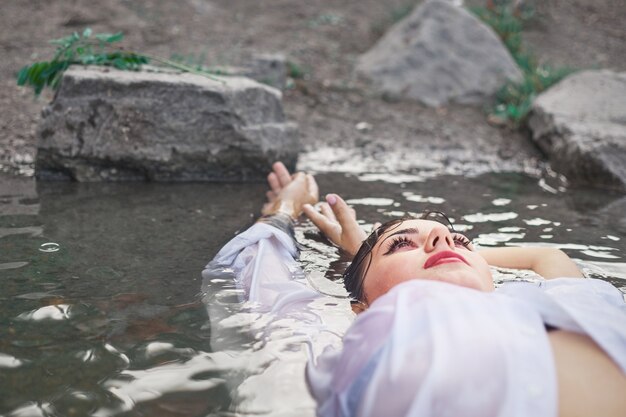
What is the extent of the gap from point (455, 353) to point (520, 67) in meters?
6.58

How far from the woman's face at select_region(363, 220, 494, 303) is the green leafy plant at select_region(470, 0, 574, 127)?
4152 mm

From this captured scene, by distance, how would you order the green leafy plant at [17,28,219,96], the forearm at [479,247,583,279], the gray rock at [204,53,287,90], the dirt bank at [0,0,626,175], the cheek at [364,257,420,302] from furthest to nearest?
the gray rock at [204,53,287,90], the dirt bank at [0,0,626,175], the green leafy plant at [17,28,219,96], the forearm at [479,247,583,279], the cheek at [364,257,420,302]

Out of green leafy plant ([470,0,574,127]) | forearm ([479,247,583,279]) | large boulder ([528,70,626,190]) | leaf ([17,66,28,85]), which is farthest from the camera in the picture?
green leafy plant ([470,0,574,127])

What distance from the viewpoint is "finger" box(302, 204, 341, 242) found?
3.61m

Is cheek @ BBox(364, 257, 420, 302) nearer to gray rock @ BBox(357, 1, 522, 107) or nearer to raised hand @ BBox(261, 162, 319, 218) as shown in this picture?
raised hand @ BBox(261, 162, 319, 218)

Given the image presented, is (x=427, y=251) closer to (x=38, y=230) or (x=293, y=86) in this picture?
(x=38, y=230)

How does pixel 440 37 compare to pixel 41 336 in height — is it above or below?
above

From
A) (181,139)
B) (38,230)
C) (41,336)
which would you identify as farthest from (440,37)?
(41,336)

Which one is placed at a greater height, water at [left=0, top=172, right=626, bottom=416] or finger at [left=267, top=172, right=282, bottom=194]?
finger at [left=267, top=172, right=282, bottom=194]

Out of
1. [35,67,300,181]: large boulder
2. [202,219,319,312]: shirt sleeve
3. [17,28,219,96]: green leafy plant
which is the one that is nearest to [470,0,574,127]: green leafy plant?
[35,67,300,181]: large boulder

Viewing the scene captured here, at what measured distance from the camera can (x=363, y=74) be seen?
7211 mm

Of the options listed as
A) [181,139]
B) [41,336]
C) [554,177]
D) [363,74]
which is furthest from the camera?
[363,74]

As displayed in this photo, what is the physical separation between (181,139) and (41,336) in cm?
240

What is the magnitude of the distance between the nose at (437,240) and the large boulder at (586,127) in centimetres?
309
